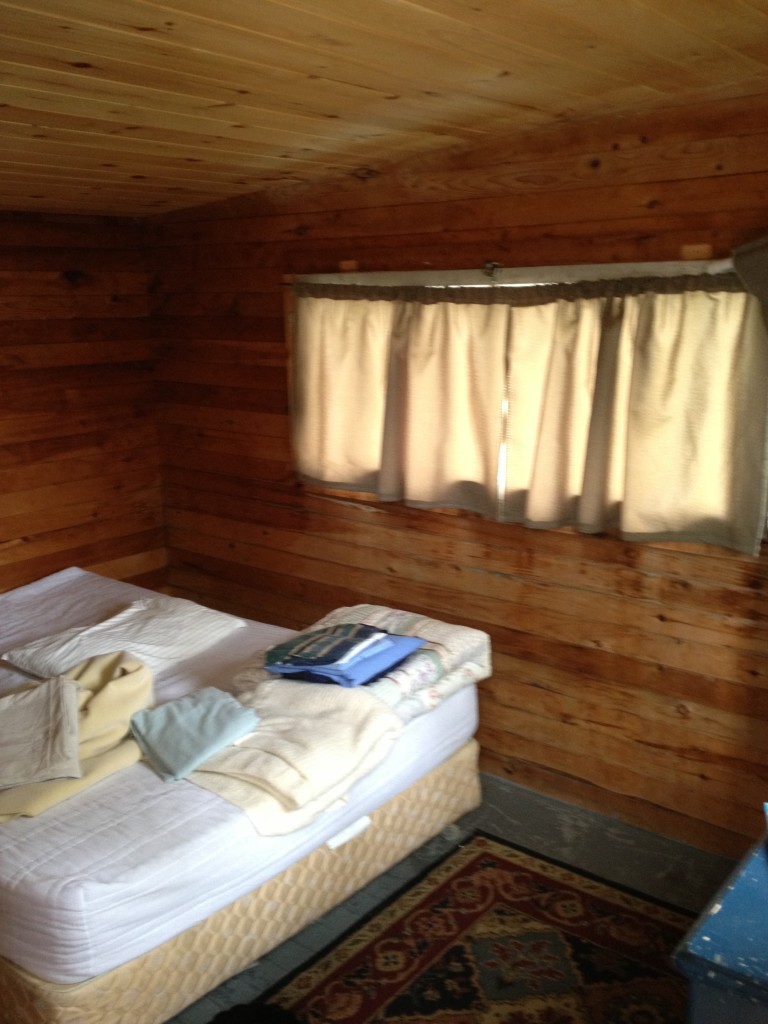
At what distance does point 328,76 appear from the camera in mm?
2012

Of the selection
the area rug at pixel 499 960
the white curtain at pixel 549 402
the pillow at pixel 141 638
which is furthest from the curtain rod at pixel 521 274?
the area rug at pixel 499 960

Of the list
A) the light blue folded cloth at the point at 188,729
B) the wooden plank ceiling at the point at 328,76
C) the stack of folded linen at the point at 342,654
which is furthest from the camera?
the stack of folded linen at the point at 342,654

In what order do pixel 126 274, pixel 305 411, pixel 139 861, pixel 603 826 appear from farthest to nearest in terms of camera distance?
pixel 126 274
pixel 305 411
pixel 603 826
pixel 139 861

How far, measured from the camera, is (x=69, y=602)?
3680mm

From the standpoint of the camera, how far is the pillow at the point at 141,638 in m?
3.03

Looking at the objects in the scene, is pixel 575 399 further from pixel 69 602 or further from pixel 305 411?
pixel 69 602

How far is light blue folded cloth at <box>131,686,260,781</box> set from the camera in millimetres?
2371

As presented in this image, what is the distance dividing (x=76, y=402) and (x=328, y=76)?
2.35 m

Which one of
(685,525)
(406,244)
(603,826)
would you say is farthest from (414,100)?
(603,826)

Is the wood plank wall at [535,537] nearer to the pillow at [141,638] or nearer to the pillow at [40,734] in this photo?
the pillow at [141,638]

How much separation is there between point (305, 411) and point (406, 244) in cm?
75

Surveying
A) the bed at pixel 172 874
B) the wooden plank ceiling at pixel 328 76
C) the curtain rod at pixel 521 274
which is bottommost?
the bed at pixel 172 874

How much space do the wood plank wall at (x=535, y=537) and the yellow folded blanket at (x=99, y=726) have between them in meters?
1.17

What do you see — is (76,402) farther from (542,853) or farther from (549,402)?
(542,853)
